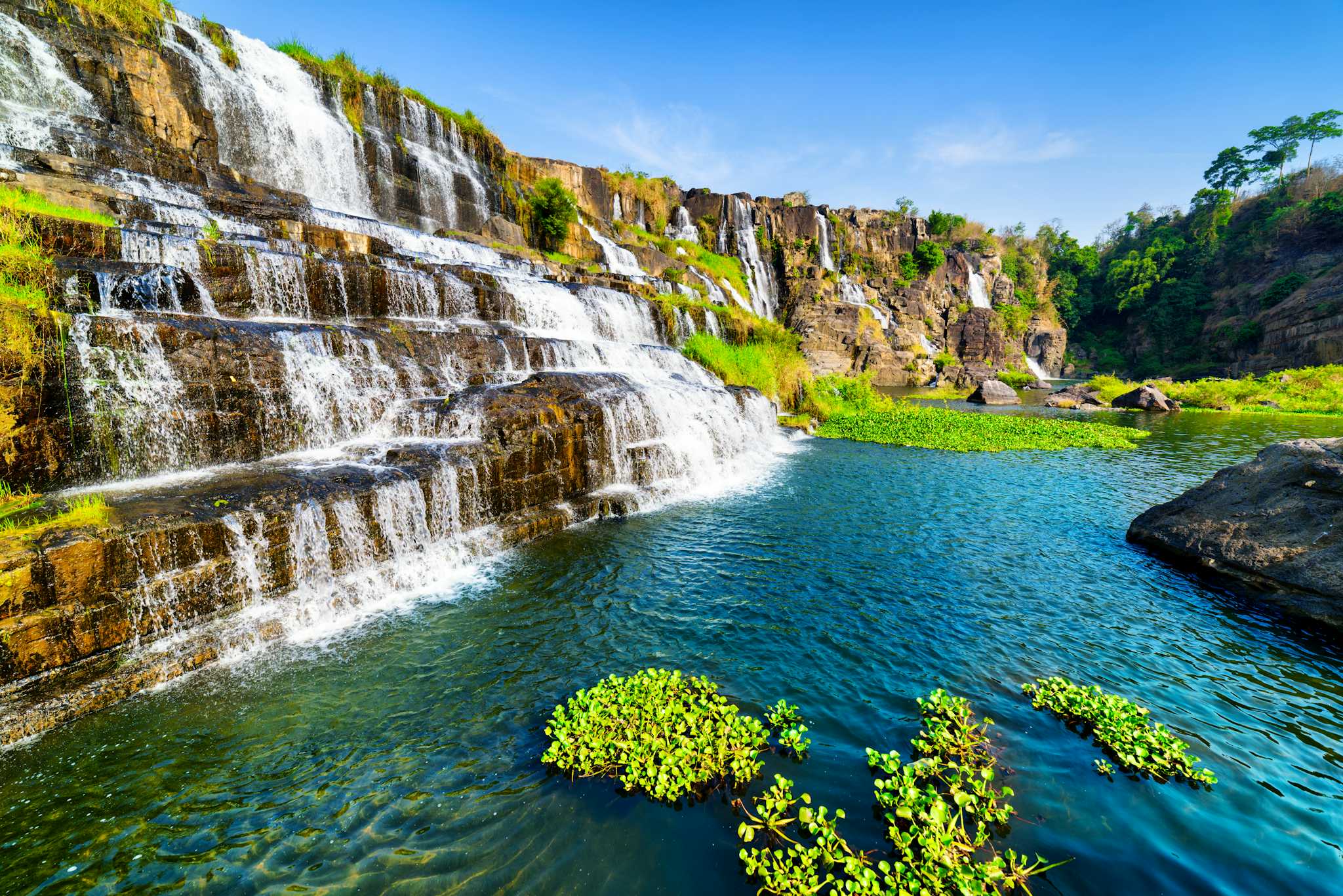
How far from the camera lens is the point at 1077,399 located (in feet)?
99.2

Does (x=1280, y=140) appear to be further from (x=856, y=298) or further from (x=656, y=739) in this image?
(x=656, y=739)

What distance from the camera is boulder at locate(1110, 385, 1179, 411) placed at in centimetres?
2741

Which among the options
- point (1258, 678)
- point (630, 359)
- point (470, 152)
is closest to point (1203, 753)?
point (1258, 678)

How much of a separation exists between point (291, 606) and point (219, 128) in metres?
20.8

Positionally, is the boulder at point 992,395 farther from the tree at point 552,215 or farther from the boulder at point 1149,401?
the tree at point 552,215

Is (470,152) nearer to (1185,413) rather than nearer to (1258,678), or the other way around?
(1258,678)

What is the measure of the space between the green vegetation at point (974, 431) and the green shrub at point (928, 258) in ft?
138

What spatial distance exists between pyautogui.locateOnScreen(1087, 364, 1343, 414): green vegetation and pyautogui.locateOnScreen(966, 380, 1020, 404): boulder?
463 centimetres

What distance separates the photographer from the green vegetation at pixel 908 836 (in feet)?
9.53

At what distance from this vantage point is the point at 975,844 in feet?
10.2

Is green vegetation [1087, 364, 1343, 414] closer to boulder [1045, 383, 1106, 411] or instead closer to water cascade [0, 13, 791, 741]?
boulder [1045, 383, 1106, 411]

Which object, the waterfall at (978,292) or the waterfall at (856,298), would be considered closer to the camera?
the waterfall at (856,298)


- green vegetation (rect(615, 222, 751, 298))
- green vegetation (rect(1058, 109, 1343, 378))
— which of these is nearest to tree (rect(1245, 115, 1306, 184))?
green vegetation (rect(1058, 109, 1343, 378))

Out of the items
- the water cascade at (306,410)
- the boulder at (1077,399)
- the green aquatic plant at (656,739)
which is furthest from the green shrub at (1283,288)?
the green aquatic plant at (656,739)
